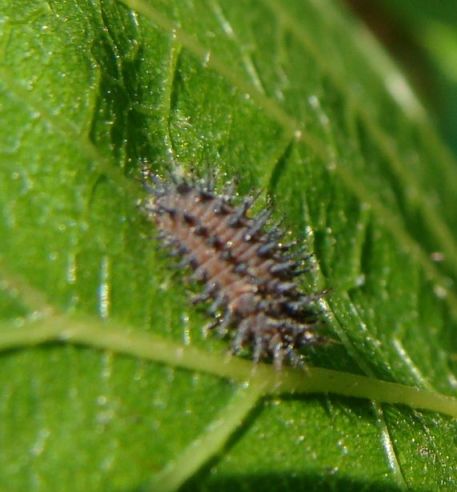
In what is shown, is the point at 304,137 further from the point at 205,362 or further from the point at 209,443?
the point at 209,443

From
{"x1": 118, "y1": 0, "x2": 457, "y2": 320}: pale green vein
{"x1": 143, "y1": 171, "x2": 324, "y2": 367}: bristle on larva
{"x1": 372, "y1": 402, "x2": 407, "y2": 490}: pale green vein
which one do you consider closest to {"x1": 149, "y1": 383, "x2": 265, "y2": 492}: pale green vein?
{"x1": 143, "y1": 171, "x2": 324, "y2": 367}: bristle on larva

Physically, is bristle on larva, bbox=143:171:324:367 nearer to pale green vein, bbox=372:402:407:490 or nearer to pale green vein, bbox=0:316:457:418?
pale green vein, bbox=0:316:457:418

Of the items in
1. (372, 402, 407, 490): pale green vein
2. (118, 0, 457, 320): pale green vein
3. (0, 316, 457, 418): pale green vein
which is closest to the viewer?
(0, 316, 457, 418): pale green vein

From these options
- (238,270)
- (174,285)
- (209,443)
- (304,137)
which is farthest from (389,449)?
(304,137)

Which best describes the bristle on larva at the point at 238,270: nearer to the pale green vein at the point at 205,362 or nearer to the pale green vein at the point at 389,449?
the pale green vein at the point at 205,362

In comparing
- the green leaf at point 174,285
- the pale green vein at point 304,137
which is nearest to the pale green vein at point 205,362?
the green leaf at point 174,285

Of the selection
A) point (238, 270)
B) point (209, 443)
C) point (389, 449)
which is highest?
point (238, 270)
